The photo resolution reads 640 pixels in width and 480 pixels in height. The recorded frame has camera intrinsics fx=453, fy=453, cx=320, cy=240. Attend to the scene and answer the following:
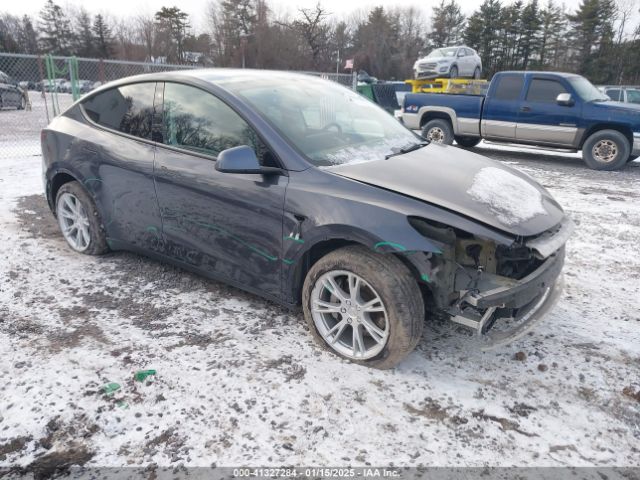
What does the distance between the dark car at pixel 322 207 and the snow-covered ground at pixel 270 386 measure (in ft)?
0.93

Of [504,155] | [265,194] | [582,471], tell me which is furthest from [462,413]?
[504,155]

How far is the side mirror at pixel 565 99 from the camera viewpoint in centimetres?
902

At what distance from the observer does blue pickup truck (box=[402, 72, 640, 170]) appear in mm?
8859

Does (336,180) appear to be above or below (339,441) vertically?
above

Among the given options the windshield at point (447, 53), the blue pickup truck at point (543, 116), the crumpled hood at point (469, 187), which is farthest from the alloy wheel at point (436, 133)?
the windshield at point (447, 53)

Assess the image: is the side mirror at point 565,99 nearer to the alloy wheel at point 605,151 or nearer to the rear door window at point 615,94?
the alloy wheel at point 605,151

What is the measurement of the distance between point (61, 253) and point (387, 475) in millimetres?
3750

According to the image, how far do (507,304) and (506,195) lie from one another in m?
0.74

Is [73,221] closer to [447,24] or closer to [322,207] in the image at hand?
[322,207]

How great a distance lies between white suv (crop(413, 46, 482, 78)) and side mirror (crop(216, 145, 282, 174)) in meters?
16.7

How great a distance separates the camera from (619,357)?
284 cm

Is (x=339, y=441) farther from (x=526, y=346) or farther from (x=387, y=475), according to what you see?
(x=526, y=346)

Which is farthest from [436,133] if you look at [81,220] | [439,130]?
[81,220]

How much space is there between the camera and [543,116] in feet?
31.0
